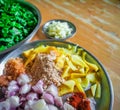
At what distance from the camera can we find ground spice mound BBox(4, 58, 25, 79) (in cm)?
95

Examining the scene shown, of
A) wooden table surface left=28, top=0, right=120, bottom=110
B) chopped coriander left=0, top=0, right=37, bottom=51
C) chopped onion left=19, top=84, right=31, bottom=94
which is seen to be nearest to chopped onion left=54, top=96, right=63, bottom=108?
chopped onion left=19, top=84, right=31, bottom=94

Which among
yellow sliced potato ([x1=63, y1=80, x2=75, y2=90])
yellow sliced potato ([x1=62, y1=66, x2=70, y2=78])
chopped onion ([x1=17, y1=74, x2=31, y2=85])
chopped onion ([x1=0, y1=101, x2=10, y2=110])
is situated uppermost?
yellow sliced potato ([x1=62, y1=66, x2=70, y2=78])

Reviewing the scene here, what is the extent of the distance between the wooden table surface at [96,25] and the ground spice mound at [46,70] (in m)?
0.24

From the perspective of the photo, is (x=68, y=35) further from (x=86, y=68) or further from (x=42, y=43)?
(x=86, y=68)

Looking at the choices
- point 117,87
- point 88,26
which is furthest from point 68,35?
point 117,87

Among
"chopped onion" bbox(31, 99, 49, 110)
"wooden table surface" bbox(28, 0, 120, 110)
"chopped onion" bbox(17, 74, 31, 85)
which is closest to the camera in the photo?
"chopped onion" bbox(31, 99, 49, 110)

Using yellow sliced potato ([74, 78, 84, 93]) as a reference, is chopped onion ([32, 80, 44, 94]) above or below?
below

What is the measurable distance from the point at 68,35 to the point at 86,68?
0.32 m

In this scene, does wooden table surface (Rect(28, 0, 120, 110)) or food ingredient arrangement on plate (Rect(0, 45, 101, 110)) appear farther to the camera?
wooden table surface (Rect(28, 0, 120, 110))

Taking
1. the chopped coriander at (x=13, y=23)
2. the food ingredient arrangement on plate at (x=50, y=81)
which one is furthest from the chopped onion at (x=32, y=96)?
the chopped coriander at (x=13, y=23)

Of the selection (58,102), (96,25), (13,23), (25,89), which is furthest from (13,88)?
(96,25)

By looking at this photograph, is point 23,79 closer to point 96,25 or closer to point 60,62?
point 60,62

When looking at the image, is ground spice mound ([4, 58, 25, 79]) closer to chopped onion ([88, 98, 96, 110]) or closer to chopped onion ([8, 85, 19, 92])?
chopped onion ([8, 85, 19, 92])

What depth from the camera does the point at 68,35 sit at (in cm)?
125
